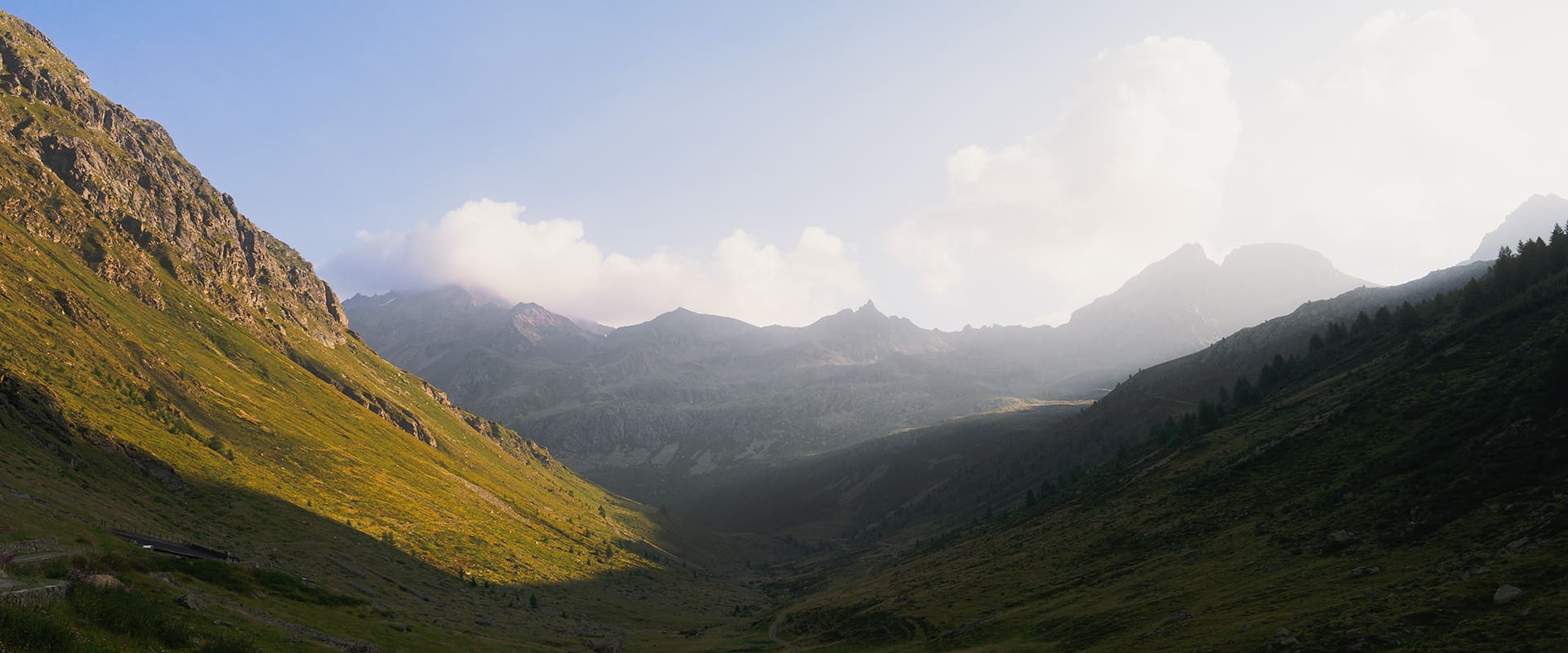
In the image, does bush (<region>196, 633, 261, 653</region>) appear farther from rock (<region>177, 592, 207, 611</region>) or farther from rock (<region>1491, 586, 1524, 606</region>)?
rock (<region>1491, 586, 1524, 606</region>)

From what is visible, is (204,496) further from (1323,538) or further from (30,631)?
(1323,538)

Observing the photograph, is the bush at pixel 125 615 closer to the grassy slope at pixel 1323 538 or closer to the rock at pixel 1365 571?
the grassy slope at pixel 1323 538

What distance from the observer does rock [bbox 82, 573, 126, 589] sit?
26.9 metres

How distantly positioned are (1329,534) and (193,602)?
72354 mm

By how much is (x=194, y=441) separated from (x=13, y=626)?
11334 centimetres

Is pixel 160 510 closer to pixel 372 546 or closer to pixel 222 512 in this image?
pixel 222 512

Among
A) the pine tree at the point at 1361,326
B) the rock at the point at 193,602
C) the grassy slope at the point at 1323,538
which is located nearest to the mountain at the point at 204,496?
the rock at the point at 193,602

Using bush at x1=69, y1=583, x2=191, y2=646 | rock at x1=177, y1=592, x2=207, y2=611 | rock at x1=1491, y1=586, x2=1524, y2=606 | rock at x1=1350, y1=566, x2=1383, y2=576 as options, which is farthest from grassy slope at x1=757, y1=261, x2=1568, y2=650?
rock at x1=177, y1=592, x2=207, y2=611

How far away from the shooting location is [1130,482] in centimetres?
10206

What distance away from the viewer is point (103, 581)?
28.2 m

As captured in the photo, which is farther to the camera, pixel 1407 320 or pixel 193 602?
pixel 1407 320

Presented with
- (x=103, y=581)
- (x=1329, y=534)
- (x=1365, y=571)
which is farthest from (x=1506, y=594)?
(x=103, y=581)

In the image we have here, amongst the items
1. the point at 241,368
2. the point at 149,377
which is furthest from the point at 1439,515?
the point at 241,368

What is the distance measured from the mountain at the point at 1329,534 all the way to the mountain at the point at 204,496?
4696 centimetres
